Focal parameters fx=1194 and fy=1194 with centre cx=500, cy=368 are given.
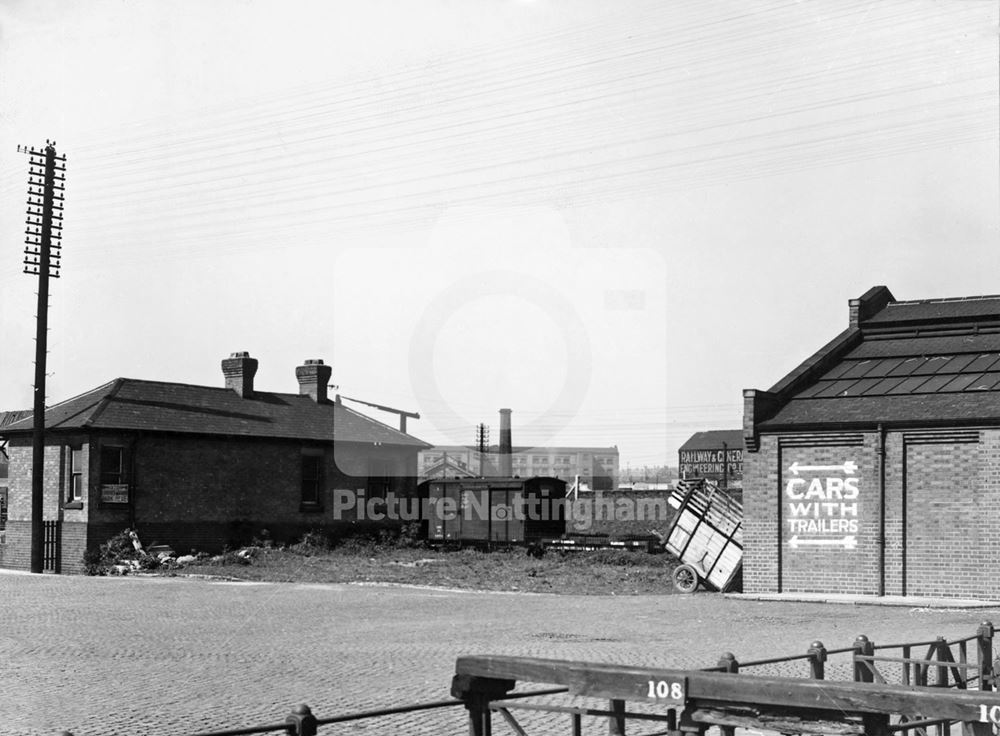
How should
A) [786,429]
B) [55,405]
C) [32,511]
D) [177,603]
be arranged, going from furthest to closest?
[55,405] < [32,511] < [786,429] < [177,603]

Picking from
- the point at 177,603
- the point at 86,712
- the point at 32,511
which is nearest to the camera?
the point at 86,712

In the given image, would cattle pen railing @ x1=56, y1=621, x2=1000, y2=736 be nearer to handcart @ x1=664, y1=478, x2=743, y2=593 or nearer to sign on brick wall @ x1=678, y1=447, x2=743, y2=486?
handcart @ x1=664, y1=478, x2=743, y2=593

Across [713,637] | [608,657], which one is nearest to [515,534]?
[713,637]

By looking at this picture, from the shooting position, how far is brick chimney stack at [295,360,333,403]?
45.7 metres

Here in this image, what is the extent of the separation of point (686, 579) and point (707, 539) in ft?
3.49

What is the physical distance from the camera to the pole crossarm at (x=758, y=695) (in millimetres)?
4758

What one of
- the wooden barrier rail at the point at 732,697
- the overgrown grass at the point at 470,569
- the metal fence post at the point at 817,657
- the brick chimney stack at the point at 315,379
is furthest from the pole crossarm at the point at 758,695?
the brick chimney stack at the point at 315,379

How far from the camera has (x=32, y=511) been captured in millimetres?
34469

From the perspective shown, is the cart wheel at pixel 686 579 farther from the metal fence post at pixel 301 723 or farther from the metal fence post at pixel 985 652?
the metal fence post at pixel 301 723

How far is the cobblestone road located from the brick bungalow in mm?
6688

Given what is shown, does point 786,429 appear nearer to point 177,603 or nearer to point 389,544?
point 177,603

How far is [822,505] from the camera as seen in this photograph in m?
26.2

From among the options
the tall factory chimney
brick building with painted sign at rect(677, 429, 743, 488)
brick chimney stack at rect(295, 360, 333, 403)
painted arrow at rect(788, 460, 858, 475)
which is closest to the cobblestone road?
painted arrow at rect(788, 460, 858, 475)

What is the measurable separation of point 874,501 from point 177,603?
14.6 meters
